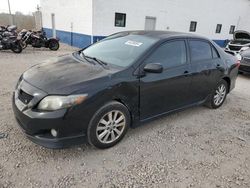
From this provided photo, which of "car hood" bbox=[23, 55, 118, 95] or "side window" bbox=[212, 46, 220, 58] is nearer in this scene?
"car hood" bbox=[23, 55, 118, 95]

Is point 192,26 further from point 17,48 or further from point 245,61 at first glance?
point 17,48

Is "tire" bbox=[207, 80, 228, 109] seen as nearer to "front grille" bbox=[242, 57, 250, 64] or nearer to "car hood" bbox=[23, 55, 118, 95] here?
"car hood" bbox=[23, 55, 118, 95]

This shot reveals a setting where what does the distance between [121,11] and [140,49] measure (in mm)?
10860

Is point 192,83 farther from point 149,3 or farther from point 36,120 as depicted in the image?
point 149,3

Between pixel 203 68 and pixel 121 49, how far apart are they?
1564 mm

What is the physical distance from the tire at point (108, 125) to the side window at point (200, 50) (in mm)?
1710

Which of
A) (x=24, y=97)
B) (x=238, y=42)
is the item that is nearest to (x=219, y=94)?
(x=24, y=97)

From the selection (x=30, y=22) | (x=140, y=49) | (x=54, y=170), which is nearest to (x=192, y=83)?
(x=140, y=49)

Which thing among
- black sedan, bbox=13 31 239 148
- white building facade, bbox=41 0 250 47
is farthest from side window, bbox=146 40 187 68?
white building facade, bbox=41 0 250 47

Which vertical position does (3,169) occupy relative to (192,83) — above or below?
below

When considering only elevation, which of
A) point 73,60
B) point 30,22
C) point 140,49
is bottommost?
point 30,22

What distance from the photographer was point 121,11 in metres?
13.2

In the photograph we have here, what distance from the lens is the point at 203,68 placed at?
3943 millimetres

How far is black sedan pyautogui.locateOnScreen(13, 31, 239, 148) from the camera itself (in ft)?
8.28
